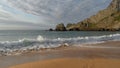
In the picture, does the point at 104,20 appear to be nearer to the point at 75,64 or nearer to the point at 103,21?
the point at 103,21

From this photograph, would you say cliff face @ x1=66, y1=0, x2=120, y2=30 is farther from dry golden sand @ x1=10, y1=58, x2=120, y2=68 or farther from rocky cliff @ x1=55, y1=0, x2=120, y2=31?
dry golden sand @ x1=10, y1=58, x2=120, y2=68

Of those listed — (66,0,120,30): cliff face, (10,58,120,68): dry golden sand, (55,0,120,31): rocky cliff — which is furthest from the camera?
(66,0,120,30): cliff face

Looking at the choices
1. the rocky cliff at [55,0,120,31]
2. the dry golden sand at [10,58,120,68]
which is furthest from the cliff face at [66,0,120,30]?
the dry golden sand at [10,58,120,68]

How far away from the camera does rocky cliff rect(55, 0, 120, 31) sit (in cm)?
14007

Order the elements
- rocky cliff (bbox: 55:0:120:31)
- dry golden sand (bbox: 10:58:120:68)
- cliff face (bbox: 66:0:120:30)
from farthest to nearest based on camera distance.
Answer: cliff face (bbox: 66:0:120:30)
rocky cliff (bbox: 55:0:120:31)
dry golden sand (bbox: 10:58:120:68)

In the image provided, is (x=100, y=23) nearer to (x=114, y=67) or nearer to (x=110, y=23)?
(x=110, y=23)

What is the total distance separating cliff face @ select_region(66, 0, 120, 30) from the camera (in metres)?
140

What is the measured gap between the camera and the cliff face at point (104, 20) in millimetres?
140375

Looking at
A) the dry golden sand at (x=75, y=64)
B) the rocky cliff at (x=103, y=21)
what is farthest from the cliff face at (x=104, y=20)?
the dry golden sand at (x=75, y=64)

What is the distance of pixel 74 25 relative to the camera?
15262cm

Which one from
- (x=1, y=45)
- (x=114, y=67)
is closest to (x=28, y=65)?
(x=114, y=67)

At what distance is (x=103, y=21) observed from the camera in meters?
149

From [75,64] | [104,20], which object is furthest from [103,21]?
[75,64]

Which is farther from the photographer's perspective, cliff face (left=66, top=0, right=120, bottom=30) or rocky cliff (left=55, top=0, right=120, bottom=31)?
cliff face (left=66, top=0, right=120, bottom=30)
